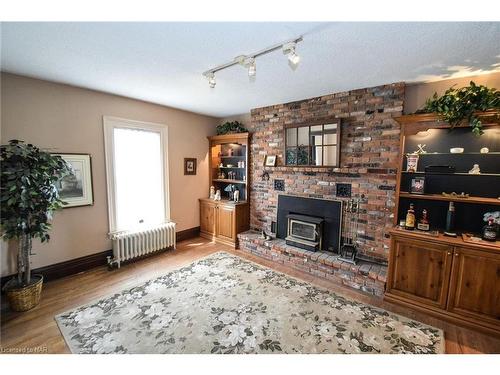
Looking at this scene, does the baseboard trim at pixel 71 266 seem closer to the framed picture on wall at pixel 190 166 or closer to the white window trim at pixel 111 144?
the white window trim at pixel 111 144

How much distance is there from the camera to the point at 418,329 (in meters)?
2.18

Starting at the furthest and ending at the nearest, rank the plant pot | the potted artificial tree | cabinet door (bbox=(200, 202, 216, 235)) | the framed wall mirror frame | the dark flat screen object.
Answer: cabinet door (bbox=(200, 202, 216, 235)) → the framed wall mirror frame → the dark flat screen object → the plant pot → the potted artificial tree

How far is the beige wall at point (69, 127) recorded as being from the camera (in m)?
2.63

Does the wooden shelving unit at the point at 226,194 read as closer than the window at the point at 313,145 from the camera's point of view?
No

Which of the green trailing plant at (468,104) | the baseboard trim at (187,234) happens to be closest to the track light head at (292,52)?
the green trailing plant at (468,104)

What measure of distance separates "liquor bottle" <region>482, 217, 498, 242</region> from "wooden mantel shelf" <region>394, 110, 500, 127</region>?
101cm

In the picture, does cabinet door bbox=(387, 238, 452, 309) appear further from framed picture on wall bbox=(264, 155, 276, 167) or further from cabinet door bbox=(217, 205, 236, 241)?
cabinet door bbox=(217, 205, 236, 241)

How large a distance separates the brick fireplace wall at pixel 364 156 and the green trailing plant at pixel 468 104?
55cm

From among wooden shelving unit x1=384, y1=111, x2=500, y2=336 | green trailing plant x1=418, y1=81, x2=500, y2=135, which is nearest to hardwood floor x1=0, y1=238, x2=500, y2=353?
wooden shelving unit x1=384, y1=111, x2=500, y2=336

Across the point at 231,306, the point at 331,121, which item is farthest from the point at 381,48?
the point at 231,306

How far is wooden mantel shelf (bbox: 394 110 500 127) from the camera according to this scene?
2.13 m

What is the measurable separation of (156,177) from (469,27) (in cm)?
431

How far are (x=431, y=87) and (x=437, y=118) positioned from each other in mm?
590

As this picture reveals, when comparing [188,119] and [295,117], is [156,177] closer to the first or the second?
[188,119]
